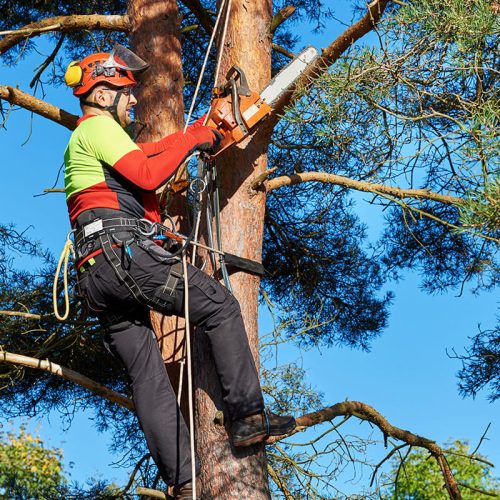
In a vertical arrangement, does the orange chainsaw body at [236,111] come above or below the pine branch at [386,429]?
above

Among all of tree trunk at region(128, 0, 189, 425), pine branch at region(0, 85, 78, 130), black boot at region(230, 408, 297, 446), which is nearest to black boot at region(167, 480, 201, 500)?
black boot at region(230, 408, 297, 446)

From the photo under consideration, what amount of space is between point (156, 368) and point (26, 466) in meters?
5.67

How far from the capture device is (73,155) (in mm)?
3971

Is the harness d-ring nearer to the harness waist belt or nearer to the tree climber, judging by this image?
the tree climber

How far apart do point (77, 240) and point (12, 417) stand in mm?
3808

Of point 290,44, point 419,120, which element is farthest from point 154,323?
point 290,44

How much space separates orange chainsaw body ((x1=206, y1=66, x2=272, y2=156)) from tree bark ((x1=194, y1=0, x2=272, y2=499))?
344 mm

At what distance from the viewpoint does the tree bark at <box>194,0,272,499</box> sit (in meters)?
3.95

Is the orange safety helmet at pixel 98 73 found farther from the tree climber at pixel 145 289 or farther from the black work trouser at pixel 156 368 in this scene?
the black work trouser at pixel 156 368

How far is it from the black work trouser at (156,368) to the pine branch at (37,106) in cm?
176

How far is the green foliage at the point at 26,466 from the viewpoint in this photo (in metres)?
8.79

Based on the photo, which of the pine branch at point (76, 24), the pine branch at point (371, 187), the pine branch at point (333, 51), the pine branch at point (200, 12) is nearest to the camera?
the pine branch at point (333, 51)

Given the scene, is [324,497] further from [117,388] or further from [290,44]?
[290,44]

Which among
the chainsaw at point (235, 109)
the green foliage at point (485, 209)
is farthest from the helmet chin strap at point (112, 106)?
the green foliage at point (485, 209)
